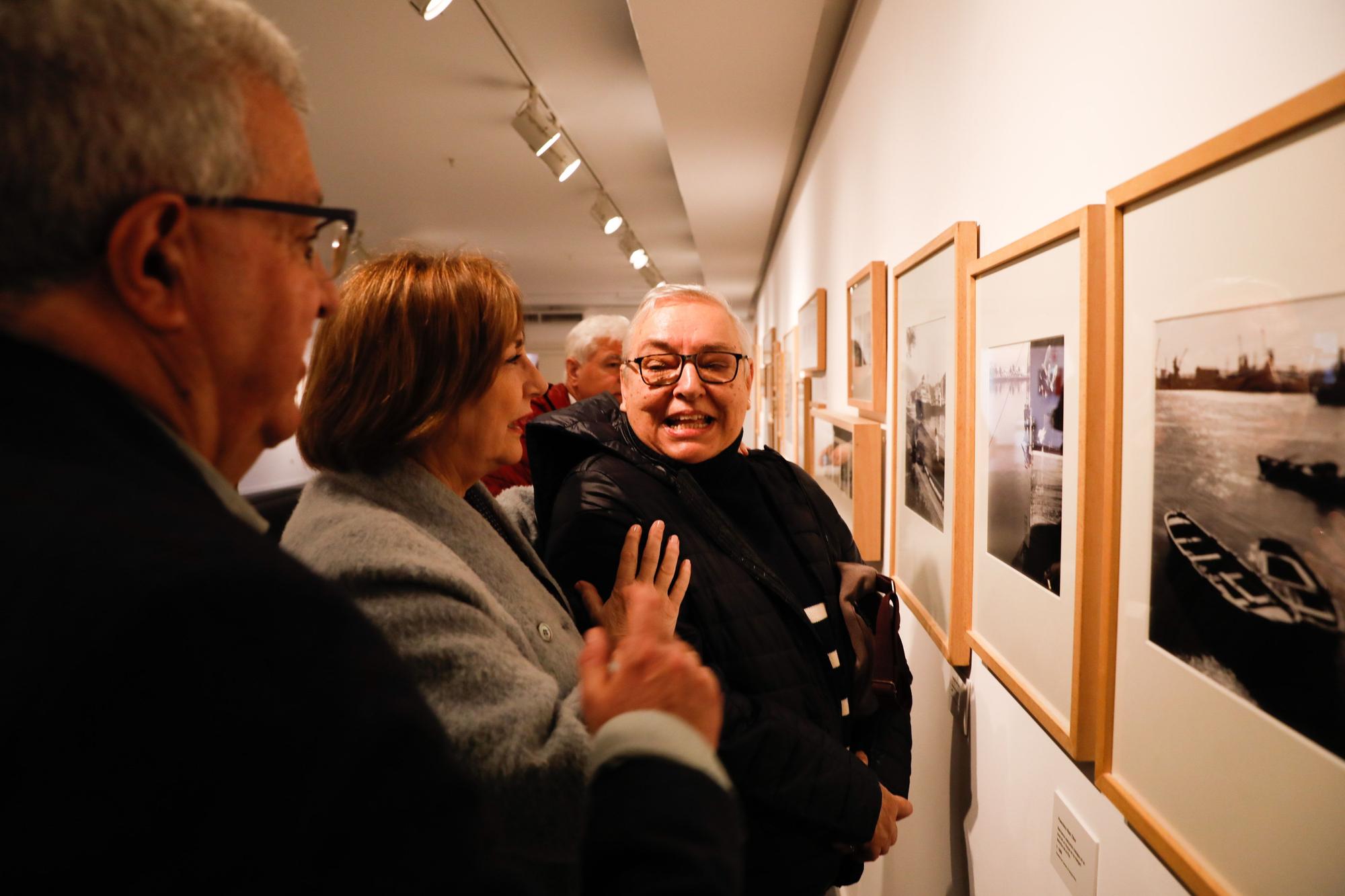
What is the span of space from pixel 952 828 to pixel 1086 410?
128 centimetres

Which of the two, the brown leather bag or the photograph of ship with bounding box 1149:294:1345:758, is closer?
the photograph of ship with bounding box 1149:294:1345:758

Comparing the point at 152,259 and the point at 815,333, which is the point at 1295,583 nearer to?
the point at 152,259

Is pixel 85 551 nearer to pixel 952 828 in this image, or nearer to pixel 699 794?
pixel 699 794

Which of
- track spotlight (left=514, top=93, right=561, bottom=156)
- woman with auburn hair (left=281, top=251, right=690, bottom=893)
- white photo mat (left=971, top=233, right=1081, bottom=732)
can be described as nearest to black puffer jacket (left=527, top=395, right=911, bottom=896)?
woman with auburn hair (left=281, top=251, right=690, bottom=893)

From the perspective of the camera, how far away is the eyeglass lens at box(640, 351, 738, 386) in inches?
70.5

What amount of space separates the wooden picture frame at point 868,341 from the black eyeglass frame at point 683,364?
81 cm

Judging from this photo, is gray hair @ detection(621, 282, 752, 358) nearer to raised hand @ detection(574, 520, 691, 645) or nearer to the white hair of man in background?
raised hand @ detection(574, 520, 691, 645)

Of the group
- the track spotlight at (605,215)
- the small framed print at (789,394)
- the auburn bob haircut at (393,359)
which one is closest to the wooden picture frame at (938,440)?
the auburn bob haircut at (393,359)

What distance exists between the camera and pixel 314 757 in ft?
1.54

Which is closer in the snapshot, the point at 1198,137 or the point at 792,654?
the point at 1198,137

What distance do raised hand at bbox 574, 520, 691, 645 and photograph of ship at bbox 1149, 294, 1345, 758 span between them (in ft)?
2.63

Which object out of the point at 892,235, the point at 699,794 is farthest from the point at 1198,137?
the point at 892,235

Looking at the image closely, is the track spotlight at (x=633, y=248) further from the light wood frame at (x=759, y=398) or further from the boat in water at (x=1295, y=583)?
the boat in water at (x=1295, y=583)

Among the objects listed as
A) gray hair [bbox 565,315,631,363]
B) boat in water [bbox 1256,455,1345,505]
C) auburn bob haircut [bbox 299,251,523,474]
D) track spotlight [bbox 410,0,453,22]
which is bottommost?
boat in water [bbox 1256,455,1345,505]
